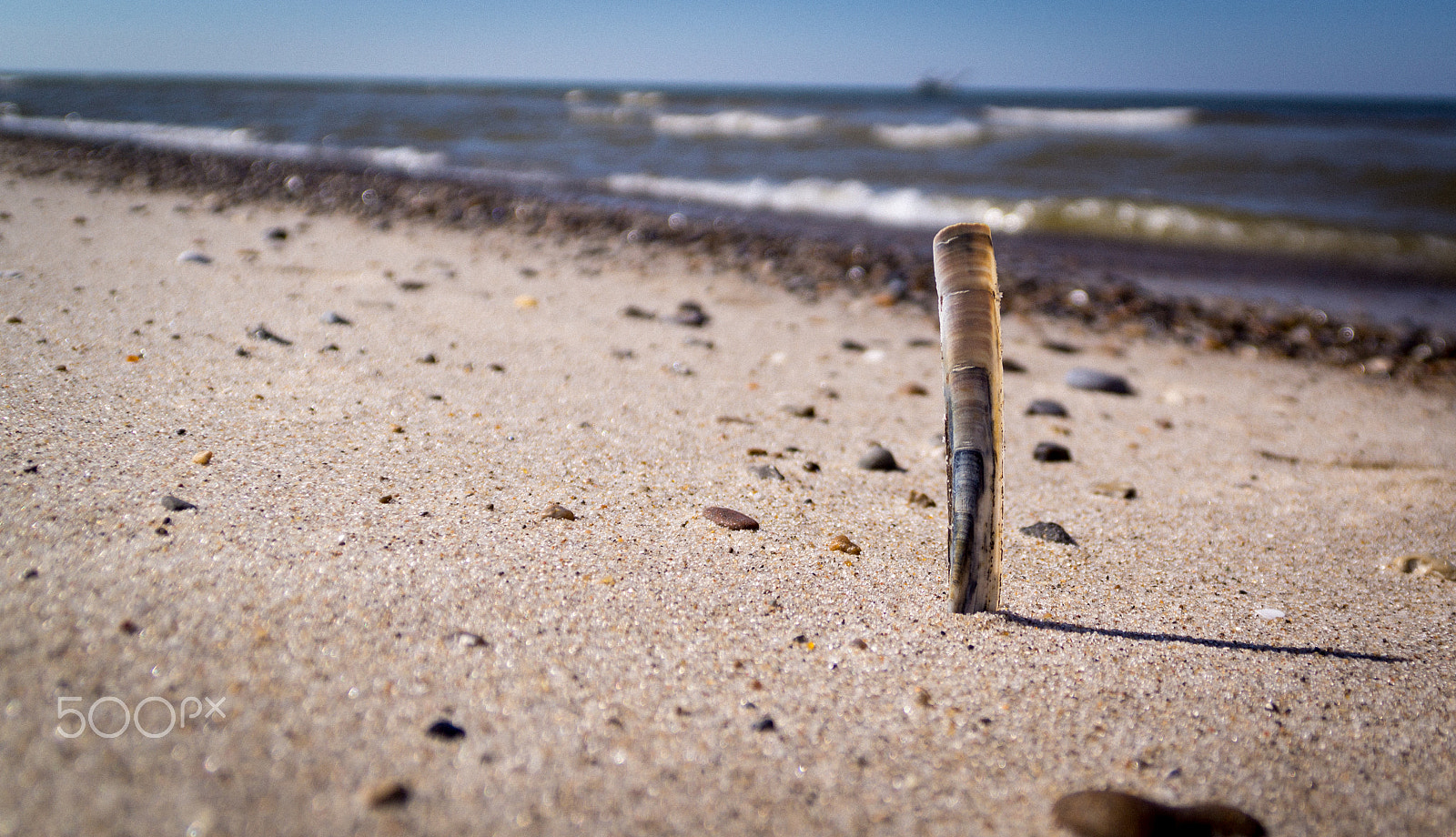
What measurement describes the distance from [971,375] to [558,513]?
1123mm

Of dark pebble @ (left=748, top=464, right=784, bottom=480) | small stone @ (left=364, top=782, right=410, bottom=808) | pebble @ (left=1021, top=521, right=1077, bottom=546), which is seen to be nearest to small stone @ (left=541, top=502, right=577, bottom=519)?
dark pebble @ (left=748, top=464, right=784, bottom=480)

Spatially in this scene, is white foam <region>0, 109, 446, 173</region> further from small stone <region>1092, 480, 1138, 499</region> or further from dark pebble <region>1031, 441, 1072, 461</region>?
small stone <region>1092, 480, 1138, 499</region>

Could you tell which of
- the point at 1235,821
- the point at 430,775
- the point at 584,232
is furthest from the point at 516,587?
the point at 584,232

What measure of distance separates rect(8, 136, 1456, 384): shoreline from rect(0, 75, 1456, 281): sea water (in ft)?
2.45

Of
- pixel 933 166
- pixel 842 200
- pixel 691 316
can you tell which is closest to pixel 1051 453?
pixel 691 316

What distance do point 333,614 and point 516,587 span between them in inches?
14.0

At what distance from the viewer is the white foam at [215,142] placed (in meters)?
10.7

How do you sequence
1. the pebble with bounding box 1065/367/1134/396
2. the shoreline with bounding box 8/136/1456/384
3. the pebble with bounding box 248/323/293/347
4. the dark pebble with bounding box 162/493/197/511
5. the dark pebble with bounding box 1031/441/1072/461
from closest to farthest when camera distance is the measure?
the dark pebble with bounding box 162/493/197/511 < the dark pebble with bounding box 1031/441/1072/461 < the pebble with bounding box 248/323/293/347 < the pebble with bounding box 1065/367/1134/396 < the shoreline with bounding box 8/136/1456/384

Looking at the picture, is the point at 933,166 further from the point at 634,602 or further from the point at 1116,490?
the point at 634,602

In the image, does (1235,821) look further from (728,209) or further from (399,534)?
(728,209)

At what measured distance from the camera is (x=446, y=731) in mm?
1312

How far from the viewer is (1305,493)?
2.83m

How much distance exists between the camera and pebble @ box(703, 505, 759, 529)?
218 cm

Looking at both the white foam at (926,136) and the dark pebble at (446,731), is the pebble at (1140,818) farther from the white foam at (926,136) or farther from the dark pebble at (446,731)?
the white foam at (926,136)
